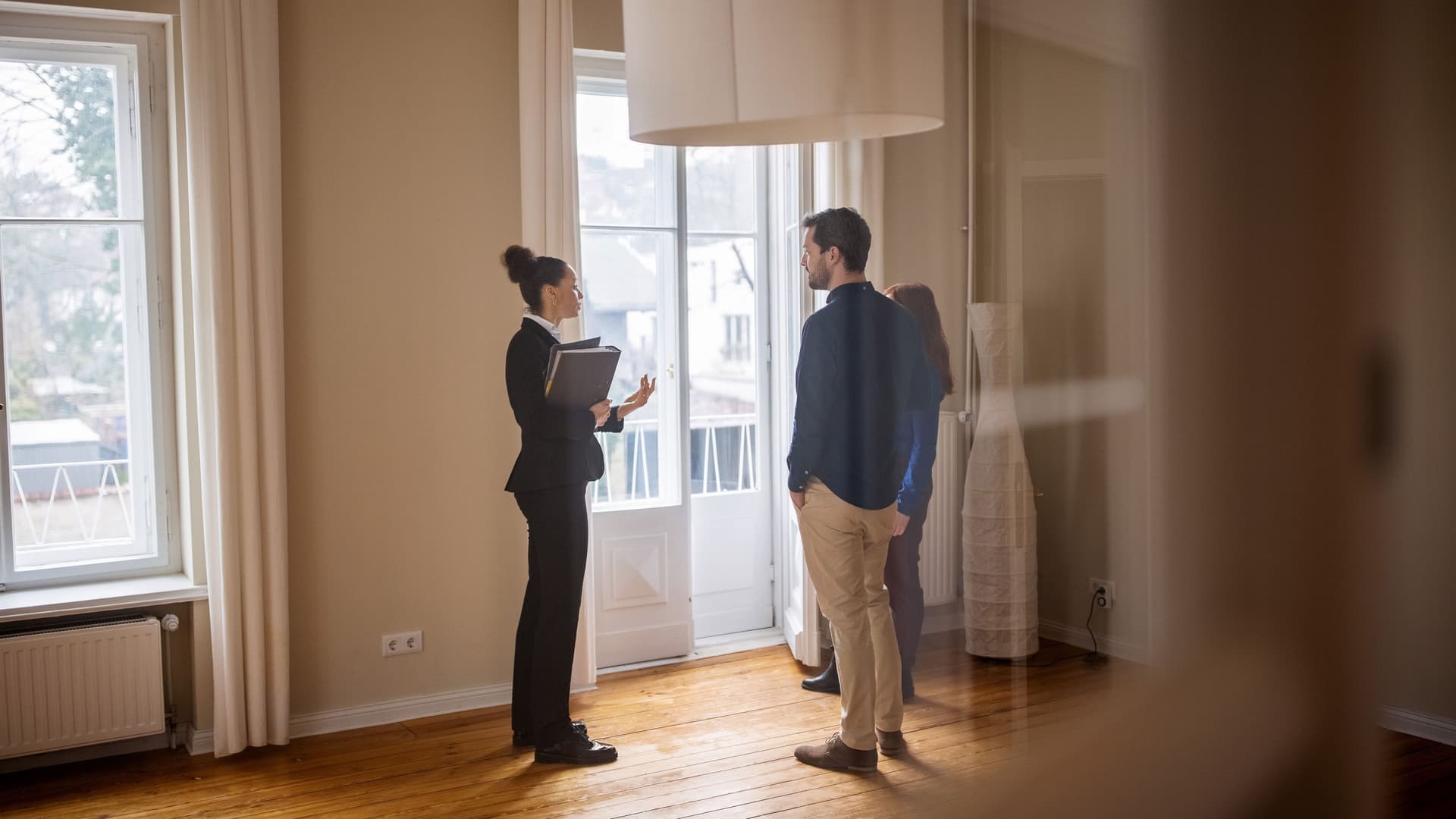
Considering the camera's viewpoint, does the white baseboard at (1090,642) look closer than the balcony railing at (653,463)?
Yes

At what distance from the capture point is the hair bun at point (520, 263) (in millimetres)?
2311

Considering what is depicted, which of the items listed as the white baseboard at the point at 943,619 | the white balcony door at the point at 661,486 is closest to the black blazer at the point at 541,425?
the white balcony door at the point at 661,486

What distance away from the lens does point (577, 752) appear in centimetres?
233

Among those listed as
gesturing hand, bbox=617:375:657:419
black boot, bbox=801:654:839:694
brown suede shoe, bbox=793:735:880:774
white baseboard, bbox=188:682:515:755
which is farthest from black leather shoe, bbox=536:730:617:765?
black boot, bbox=801:654:839:694

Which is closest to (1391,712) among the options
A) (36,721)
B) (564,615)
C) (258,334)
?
(564,615)

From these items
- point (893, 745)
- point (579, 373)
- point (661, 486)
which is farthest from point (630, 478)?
point (893, 745)

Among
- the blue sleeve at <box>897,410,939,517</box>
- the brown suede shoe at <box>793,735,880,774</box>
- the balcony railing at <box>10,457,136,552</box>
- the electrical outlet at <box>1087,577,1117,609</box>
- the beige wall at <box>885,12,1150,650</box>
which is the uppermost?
the beige wall at <box>885,12,1150,650</box>

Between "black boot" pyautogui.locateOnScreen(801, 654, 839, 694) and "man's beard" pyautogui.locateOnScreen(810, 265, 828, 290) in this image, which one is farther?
"black boot" pyautogui.locateOnScreen(801, 654, 839, 694)

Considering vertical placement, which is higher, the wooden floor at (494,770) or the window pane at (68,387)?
the window pane at (68,387)

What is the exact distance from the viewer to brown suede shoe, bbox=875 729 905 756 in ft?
0.72

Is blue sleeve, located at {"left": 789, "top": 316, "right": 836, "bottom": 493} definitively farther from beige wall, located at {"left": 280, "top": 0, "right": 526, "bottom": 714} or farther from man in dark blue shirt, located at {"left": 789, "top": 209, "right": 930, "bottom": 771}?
beige wall, located at {"left": 280, "top": 0, "right": 526, "bottom": 714}

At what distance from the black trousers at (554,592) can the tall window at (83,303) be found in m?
1.01

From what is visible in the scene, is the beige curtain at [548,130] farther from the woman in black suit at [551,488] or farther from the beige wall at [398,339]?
the woman in black suit at [551,488]

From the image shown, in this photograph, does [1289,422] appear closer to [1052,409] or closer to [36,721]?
[1052,409]
